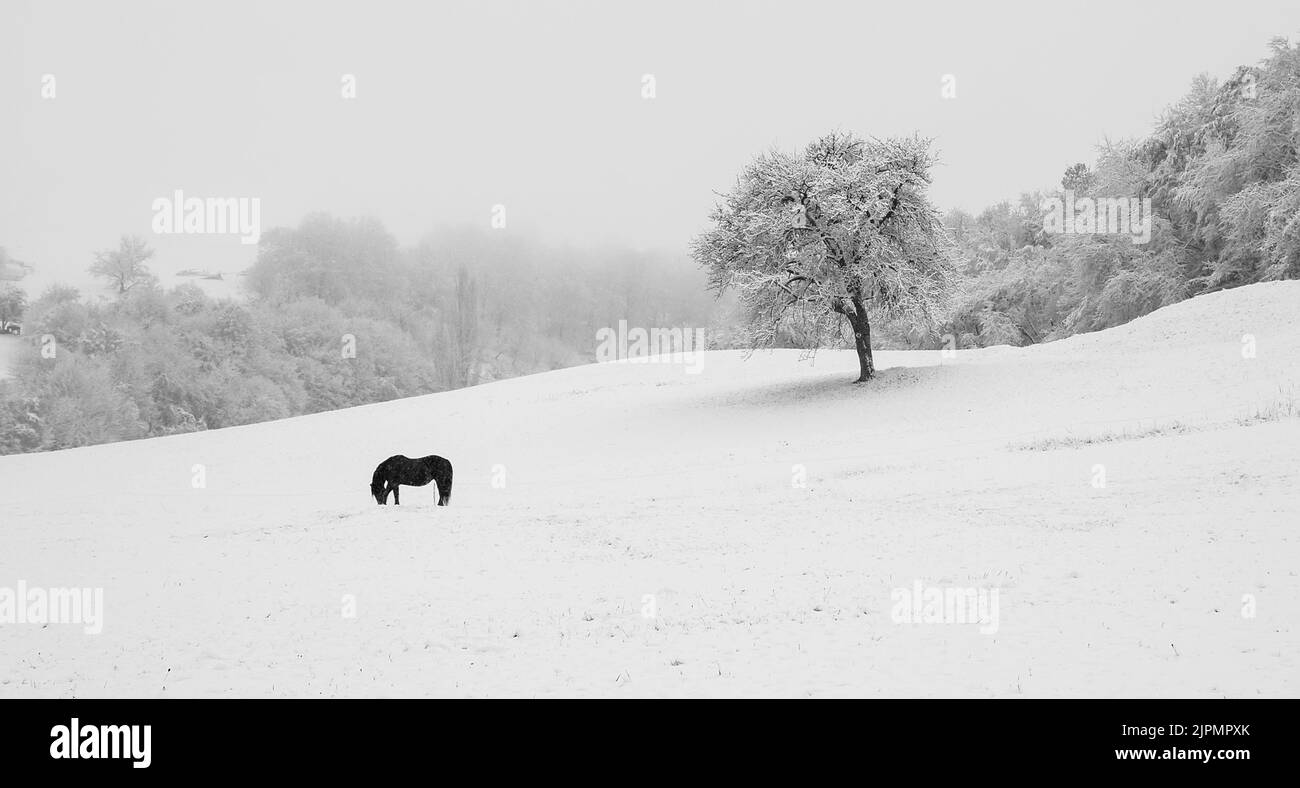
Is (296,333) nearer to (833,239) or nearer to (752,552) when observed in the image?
(833,239)

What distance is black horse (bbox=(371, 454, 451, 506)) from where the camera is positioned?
781 inches

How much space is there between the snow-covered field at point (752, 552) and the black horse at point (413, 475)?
0.90 metres

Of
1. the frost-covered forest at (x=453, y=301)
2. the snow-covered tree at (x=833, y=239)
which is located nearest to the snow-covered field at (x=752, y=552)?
the snow-covered tree at (x=833, y=239)

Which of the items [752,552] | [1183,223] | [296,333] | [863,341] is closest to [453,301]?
[296,333]

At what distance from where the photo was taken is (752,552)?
1395 centimetres

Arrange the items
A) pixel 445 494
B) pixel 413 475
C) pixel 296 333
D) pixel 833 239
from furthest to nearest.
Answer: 1. pixel 296 333
2. pixel 833 239
3. pixel 413 475
4. pixel 445 494

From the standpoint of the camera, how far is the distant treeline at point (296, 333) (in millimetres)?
58062

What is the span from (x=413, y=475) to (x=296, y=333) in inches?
2629

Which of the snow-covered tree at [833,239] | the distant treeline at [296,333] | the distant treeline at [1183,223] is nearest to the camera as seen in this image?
the snow-covered tree at [833,239]

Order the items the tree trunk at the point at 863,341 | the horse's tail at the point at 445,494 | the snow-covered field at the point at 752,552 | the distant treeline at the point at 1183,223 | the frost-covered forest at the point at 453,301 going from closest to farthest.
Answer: the snow-covered field at the point at 752,552
the horse's tail at the point at 445,494
the tree trunk at the point at 863,341
the distant treeline at the point at 1183,223
the frost-covered forest at the point at 453,301

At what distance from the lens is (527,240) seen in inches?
5610
